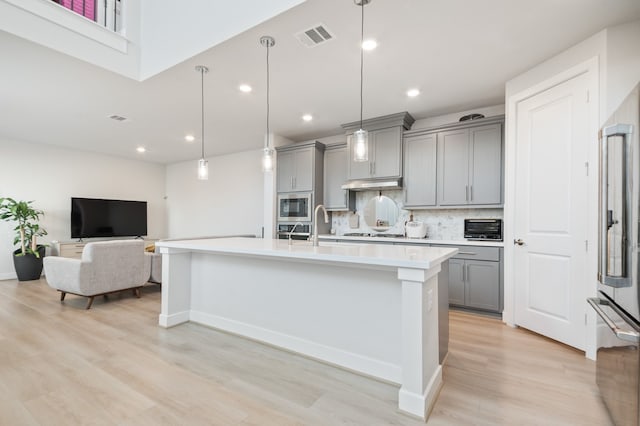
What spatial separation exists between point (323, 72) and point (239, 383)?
2.82m

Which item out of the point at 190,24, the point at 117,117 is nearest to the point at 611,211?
the point at 190,24

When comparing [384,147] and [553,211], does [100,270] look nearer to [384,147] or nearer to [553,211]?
[384,147]

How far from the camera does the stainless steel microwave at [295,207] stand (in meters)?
4.91

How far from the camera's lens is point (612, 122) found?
164cm

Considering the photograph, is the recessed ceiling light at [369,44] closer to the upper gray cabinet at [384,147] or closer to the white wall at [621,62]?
the upper gray cabinet at [384,147]

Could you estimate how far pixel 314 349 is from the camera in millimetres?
2363

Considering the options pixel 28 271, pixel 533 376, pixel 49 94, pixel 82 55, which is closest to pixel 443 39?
pixel 533 376

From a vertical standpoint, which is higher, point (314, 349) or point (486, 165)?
point (486, 165)

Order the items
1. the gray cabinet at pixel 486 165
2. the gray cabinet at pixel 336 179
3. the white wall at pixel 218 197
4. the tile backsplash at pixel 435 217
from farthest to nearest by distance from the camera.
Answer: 1. the white wall at pixel 218 197
2. the gray cabinet at pixel 336 179
3. the tile backsplash at pixel 435 217
4. the gray cabinet at pixel 486 165

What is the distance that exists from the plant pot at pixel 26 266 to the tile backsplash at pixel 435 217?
563 centimetres

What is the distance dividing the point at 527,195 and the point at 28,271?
7.66 metres

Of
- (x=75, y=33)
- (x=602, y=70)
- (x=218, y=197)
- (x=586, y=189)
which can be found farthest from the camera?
(x=218, y=197)

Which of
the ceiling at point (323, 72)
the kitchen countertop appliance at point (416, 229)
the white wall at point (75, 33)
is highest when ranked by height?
the white wall at point (75, 33)

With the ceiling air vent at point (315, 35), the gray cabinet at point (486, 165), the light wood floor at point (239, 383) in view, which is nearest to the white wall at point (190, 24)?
the ceiling air vent at point (315, 35)
